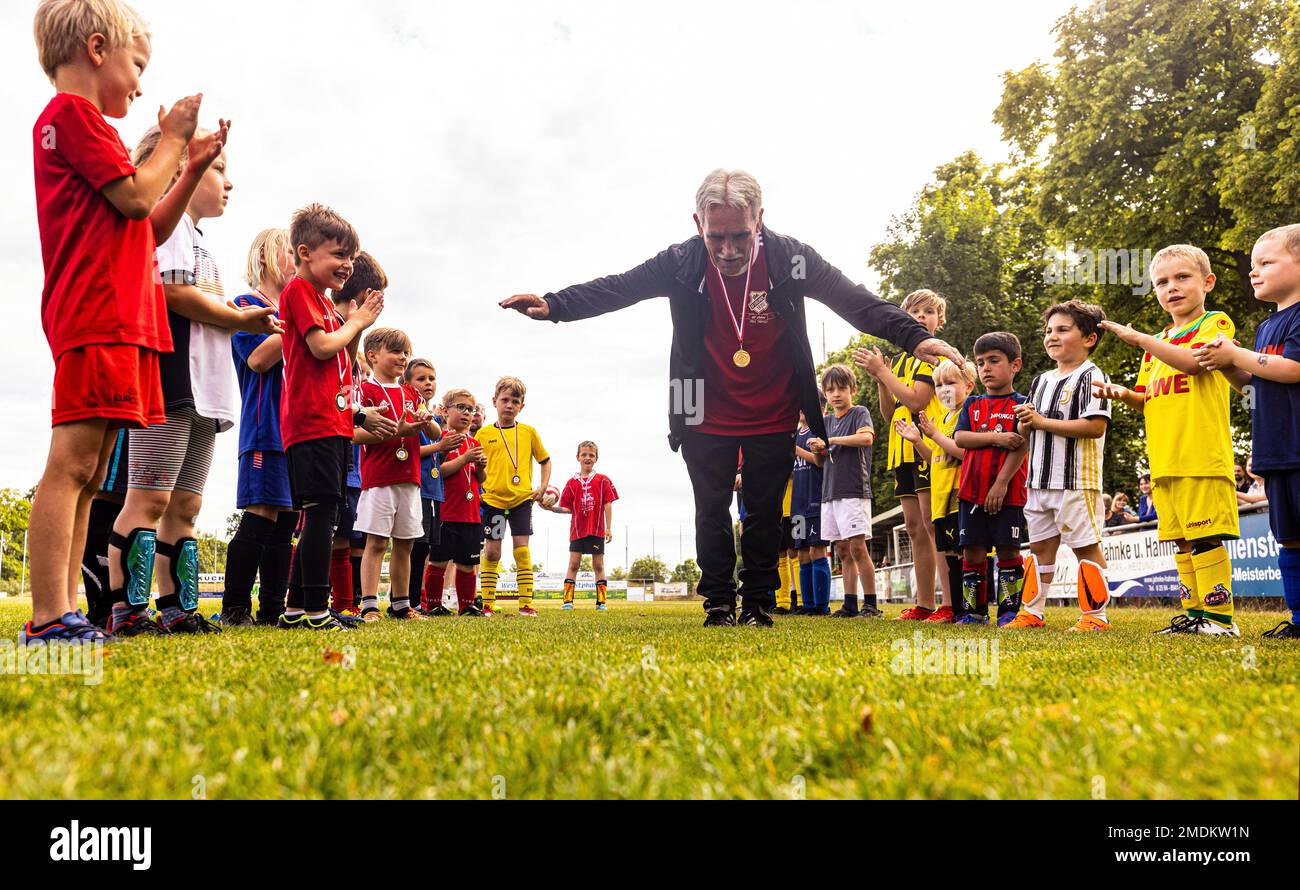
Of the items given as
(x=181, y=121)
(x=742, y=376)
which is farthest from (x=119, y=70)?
(x=742, y=376)

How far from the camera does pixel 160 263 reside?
13.3ft

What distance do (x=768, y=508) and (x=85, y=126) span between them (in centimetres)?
406

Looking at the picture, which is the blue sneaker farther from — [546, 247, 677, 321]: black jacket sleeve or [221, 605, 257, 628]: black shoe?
[546, 247, 677, 321]: black jacket sleeve

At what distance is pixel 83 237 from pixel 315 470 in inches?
79.6

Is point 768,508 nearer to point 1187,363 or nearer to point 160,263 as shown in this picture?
point 1187,363

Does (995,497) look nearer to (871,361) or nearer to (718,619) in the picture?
(871,361)

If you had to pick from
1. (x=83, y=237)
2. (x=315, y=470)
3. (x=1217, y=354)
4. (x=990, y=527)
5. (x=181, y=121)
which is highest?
(x=181, y=121)

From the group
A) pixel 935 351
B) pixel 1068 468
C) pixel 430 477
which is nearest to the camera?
pixel 935 351

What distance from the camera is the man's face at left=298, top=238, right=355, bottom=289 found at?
5031 mm

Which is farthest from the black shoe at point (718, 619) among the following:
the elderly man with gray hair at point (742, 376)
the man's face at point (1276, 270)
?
the man's face at point (1276, 270)

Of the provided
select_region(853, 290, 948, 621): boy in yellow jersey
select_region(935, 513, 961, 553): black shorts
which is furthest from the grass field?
select_region(853, 290, 948, 621): boy in yellow jersey

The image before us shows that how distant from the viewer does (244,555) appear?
5.01 meters

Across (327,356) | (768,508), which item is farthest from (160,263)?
(768,508)

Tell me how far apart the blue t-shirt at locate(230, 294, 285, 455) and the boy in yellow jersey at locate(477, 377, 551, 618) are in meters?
4.78
